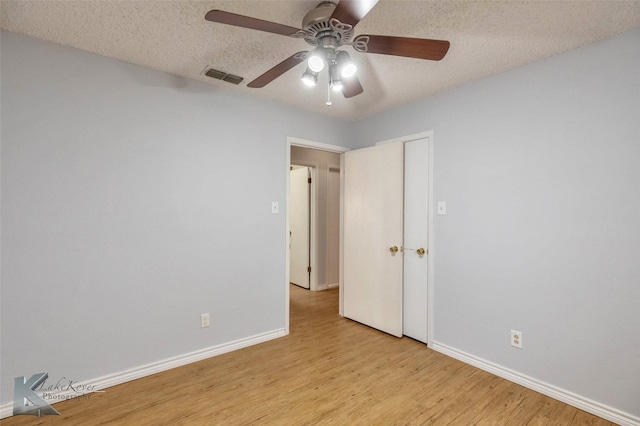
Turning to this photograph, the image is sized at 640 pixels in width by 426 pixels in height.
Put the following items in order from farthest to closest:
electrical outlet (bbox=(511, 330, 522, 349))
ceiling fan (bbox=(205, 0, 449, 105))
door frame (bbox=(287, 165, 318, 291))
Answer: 1. door frame (bbox=(287, 165, 318, 291))
2. electrical outlet (bbox=(511, 330, 522, 349))
3. ceiling fan (bbox=(205, 0, 449, 105))

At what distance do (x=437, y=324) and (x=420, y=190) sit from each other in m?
1.28

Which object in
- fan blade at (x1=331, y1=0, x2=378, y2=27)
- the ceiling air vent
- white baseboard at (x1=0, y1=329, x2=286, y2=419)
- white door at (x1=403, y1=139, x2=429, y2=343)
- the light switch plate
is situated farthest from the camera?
white door at (x1=403, y1=139, x2=429, y2=343)

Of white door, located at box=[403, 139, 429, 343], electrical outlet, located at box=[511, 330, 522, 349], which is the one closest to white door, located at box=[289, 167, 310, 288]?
white door, located at box=[403, 139, 429, 343]

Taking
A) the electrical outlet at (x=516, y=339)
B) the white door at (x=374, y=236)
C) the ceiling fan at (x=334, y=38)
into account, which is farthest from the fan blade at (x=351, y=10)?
the electrical outlet at (x=516, y=339)

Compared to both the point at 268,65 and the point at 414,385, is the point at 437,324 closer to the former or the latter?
the point at 414,385

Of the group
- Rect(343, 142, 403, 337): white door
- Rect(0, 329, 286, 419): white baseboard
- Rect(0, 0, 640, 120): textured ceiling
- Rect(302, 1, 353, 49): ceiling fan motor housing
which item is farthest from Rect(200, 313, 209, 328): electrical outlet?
Rect(302, 1, 353, 49): ceiling fan motor housing

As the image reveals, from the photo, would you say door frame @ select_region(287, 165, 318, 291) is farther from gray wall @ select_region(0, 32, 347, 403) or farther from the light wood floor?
the light wood floor

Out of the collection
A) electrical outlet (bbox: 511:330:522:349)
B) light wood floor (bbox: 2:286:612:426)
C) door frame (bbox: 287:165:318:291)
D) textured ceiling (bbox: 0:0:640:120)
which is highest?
textured ceiling (bbox: 0:0:640:120)

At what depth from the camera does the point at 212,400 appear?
80.8 inches

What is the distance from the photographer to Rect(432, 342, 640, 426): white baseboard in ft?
6.03

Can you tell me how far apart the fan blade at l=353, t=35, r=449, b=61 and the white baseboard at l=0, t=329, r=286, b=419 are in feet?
8.55

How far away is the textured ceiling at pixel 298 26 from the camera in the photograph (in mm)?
1649

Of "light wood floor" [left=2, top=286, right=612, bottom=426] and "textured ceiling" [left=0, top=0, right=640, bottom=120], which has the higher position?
"textured ceiling" [left=0, top=0, right=640, bottom=120]

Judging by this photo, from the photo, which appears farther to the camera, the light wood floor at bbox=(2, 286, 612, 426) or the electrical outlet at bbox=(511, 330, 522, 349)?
the electrical outlet at bbox=(511, 330, 522, 349)
